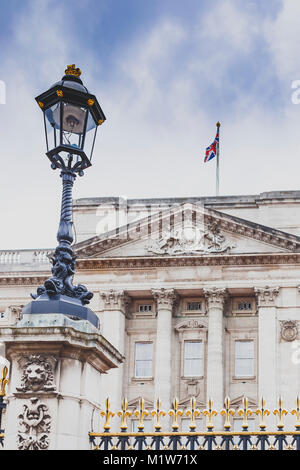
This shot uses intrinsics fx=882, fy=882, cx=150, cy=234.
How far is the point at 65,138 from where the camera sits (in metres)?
10.7

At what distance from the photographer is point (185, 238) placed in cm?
5184

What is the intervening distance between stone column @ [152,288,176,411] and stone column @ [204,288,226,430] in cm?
216

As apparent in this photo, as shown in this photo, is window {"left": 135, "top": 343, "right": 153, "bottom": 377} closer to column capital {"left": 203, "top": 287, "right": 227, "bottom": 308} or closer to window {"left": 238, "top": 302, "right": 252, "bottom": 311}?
column capital {"left": 203, "top": 287, "right": 227, "bottom": 308}

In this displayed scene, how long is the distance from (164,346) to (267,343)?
5.77 meters

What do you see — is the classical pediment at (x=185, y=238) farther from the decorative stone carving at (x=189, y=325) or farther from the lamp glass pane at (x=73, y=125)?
the lamp glass pane at (x=73, y=125)

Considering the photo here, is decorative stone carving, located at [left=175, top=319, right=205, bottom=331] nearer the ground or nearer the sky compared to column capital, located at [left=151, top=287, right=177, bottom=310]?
nearer the ground

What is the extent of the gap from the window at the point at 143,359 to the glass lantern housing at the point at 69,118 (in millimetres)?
40828

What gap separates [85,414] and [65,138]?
3.32 m

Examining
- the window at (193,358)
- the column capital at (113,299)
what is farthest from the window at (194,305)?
the column capital at (113,299)

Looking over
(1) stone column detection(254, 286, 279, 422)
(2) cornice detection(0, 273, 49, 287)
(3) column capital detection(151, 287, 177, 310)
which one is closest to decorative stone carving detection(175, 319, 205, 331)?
(3) column capital detection(151, 287, 177, 310)

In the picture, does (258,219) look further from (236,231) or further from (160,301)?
(160,301)

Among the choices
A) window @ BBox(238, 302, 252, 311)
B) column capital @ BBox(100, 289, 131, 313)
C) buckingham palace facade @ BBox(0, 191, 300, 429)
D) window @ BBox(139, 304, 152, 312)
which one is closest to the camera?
buckingham palace facade @ BBox(0, 191, 300, 429)

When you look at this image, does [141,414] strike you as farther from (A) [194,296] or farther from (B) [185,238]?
(A) [194,296]

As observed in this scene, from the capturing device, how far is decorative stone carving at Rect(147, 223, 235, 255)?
51.1 m
